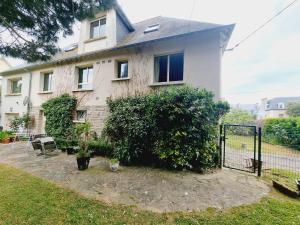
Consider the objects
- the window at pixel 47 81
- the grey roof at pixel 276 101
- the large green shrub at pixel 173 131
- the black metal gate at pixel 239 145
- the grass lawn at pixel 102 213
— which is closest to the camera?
the grass lawn at pixel 102 213

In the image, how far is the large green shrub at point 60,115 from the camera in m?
10.4

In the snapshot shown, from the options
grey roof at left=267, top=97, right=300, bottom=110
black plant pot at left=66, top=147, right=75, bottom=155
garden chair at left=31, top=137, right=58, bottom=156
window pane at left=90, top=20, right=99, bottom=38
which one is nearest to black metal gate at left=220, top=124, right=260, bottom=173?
black plant pot at left=66, top=147, right=75, bottom=155

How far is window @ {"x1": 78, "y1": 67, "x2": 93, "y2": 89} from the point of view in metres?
10.8

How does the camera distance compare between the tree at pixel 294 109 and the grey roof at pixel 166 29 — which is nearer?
the grey roof at pixel 166 29

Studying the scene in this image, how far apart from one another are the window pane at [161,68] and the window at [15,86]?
13557 mm

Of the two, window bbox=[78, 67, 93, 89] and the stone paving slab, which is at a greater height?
window bbox=[78, 67, 93, 89]

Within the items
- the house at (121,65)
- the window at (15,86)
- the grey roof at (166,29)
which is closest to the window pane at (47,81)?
the house at (121,65)

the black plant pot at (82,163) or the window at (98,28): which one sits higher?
the window at (98,28)

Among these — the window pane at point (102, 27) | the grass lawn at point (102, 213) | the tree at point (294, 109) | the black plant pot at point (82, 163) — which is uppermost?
the window pane at point (102, 27)

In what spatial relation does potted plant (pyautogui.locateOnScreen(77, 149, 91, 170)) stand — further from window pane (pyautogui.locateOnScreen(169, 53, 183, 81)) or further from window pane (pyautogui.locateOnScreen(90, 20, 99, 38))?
window pane (pyautogui.locateOnScreen(90, 20, 99, 38))

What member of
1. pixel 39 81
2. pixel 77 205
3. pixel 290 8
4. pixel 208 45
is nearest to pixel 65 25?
pixel 77 205

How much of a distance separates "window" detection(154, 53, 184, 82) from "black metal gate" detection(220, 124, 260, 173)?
11.3 ft

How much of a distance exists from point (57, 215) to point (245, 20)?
897 cm

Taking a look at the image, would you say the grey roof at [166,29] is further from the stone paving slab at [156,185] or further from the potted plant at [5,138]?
the potted plant at [5,138]
